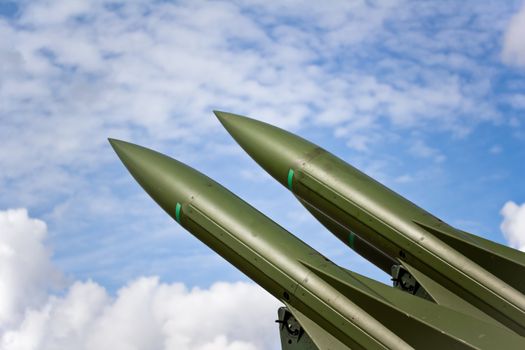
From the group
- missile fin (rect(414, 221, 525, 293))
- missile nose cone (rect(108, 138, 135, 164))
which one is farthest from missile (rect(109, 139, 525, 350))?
missile fin (rect(414, 221, 525, 293))

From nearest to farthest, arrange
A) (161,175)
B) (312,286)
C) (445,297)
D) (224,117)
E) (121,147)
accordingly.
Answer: (312,286), (445,297), (161,175), (121,147), (224,117)

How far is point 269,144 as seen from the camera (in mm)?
12664

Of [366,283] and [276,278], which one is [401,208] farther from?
[276,278]

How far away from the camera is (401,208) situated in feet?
39.2

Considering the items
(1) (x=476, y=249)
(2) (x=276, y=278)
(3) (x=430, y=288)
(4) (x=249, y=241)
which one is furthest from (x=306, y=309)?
(1) (x=476, y=249)

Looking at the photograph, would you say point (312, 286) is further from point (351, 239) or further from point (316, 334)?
point (351, 239)

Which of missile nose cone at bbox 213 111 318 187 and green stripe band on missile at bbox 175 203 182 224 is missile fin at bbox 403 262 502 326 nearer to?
missile nose cone at bbox 213 111 318 187

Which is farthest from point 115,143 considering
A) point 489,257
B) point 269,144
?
point 489,257

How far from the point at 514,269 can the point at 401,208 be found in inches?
79.2

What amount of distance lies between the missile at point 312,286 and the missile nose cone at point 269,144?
109cm

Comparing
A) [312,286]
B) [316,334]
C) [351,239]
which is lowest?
[316,334]

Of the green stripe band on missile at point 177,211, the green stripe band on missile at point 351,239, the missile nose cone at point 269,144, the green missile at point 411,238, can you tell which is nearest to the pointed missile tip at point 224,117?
the missile nose cone at point 269,144

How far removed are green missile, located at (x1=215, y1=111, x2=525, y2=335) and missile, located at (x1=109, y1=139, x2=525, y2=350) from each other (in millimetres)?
971

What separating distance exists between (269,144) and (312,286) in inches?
116
